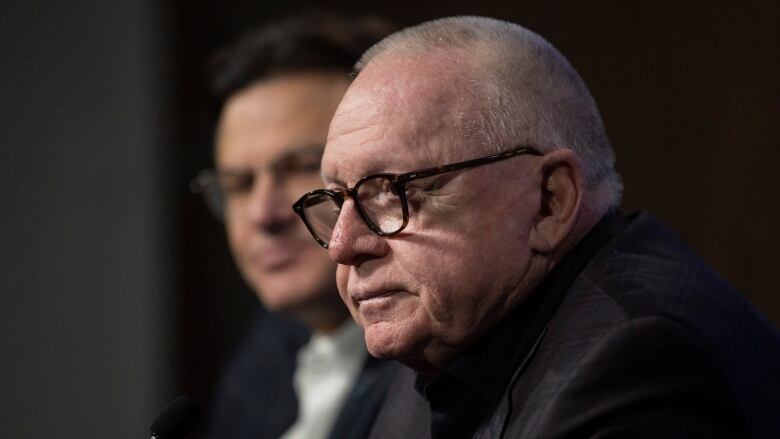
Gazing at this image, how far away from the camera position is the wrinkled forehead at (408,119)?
1.25 meters

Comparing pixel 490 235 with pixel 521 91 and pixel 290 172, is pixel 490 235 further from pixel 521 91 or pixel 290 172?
pixel 290 172

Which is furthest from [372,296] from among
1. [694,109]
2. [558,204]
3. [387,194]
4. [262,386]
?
[694,109]

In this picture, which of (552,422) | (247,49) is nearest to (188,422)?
(552,422)

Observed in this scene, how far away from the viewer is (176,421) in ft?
4.49

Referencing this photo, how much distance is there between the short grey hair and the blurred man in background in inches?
40.2

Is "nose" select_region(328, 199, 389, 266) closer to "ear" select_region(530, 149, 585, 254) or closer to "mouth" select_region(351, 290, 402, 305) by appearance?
"mouth" select_region(351, 290, 402, 305)

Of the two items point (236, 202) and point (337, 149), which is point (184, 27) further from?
point (337, 149)

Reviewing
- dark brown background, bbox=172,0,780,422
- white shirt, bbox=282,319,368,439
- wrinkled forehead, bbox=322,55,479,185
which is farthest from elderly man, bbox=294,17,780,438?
dark brown background, bbox=172,0,780,422

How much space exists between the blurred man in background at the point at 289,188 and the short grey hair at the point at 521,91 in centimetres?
102

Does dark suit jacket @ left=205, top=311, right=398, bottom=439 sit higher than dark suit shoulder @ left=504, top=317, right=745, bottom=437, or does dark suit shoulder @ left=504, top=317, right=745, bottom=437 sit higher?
dark suit shoulder @ left=504, top=317, right=745, bottom=437

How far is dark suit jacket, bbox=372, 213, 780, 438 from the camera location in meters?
1.07

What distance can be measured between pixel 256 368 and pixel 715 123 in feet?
4.44

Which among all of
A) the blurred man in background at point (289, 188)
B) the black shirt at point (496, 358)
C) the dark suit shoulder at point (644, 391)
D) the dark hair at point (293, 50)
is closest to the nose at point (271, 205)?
the blurred man in background at point (289, 188)

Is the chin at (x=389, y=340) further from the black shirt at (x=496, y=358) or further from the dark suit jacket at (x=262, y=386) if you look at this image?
the dark suit jacket at (x=262, y=386)
